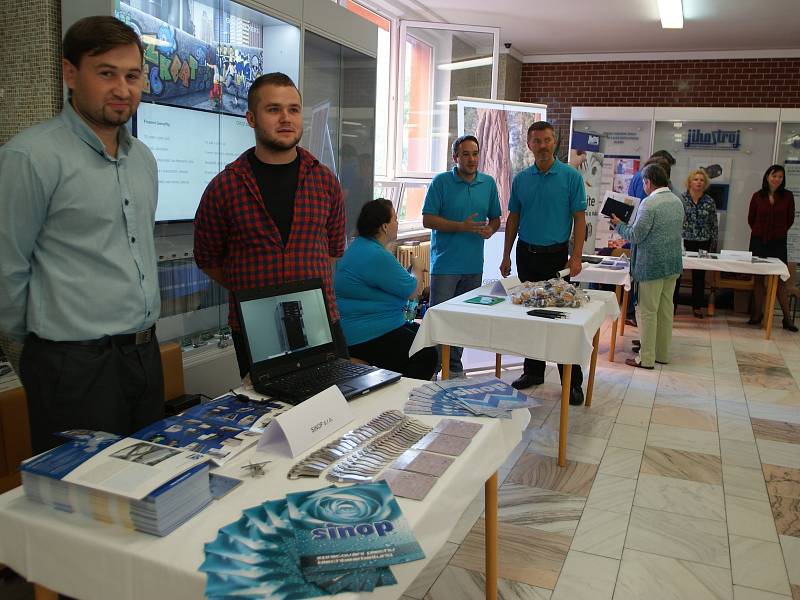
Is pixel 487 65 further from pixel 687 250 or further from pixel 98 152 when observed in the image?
pixel 98 152

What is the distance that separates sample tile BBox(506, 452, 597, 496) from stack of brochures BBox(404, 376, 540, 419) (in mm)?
1499

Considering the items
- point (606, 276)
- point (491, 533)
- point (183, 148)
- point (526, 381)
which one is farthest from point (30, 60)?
point (606, 276)

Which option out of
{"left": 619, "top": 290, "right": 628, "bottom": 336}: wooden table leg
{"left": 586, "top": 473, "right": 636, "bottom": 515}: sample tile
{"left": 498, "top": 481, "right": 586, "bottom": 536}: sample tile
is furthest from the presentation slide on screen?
{"left": 619, "top": 290, "right": 628, "bottom": 336}: wooden table leg

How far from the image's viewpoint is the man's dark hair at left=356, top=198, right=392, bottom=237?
3541 mm

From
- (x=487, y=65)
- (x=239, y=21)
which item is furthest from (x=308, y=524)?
(x=487, y=65)

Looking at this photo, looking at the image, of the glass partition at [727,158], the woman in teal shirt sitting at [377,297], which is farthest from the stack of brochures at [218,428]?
the glass partition at [727,158]

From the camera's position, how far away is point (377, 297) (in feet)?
12.1

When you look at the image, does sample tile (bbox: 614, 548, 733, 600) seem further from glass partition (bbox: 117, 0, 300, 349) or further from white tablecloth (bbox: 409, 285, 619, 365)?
glass partition (bbox: 117, 0, 300, 349)

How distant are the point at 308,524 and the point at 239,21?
9.08ft

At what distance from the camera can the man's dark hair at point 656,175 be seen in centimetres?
546

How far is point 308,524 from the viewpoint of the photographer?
126 centimetres

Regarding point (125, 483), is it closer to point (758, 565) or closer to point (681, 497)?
point (758, 565)

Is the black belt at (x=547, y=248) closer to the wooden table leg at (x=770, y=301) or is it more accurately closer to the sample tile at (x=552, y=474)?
the sample tile at (x=552, y=474)

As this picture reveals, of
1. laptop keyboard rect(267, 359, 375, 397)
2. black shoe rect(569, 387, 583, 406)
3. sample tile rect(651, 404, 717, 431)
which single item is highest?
laptop keyboard rect(267, 359, 375, 397)
